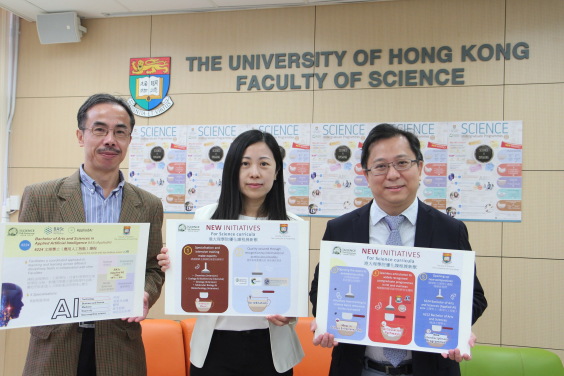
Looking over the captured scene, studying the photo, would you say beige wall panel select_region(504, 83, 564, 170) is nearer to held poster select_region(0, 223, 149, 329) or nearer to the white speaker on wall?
held poster select_region(0, 223, 149, 329)

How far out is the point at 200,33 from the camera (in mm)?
4016

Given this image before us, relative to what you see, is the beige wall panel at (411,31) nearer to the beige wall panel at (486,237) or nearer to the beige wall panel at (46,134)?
the beige wall panel at (486,237)

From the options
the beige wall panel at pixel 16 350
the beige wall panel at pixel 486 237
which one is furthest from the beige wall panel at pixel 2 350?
the beige wall panel at pixel 486 237

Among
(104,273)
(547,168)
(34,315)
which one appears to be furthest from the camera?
(547,168)

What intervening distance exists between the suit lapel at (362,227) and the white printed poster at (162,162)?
2.65 metres

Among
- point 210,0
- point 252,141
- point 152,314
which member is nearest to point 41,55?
point 210,0

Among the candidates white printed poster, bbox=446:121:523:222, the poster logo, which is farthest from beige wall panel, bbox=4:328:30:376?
white printed poster, bbox=446:121:523:222

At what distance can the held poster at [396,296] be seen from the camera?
4.85 feet

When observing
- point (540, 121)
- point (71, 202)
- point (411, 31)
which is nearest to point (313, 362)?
point (71, 202)

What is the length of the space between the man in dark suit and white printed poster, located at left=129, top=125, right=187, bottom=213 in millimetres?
2627

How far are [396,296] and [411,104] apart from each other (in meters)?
2.62

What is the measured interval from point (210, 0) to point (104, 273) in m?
3.10

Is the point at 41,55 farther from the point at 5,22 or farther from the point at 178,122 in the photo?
the point at 178,122

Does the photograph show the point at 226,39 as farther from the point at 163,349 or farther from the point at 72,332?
the point at 72,332
